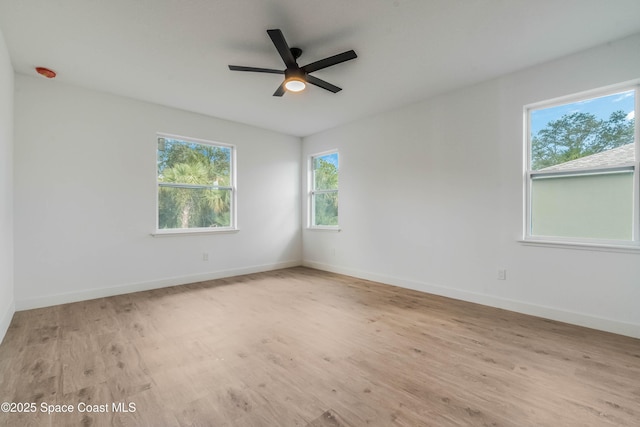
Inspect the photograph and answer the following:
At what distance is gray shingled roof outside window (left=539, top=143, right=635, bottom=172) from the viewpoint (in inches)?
101

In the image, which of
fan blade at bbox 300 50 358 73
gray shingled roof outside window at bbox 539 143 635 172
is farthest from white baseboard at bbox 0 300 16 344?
gray shingled roof outside window at bbox 539 143 635 172

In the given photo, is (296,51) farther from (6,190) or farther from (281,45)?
(6,190)

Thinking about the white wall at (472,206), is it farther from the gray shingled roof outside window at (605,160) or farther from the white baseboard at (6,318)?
the white baseboard at (6,318)

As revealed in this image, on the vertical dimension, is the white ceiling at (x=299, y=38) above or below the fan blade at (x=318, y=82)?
above

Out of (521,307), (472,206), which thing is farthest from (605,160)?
(521,307)

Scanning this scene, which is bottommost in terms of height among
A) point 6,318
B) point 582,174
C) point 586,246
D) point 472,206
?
point 6,318

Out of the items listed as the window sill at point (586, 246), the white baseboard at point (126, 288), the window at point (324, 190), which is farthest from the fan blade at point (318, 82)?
the white baseboard at point (126, 288)

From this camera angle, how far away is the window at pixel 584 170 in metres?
2.59

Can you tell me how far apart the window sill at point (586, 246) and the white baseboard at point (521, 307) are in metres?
0.64

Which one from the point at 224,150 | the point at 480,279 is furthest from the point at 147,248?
the point at 480,279

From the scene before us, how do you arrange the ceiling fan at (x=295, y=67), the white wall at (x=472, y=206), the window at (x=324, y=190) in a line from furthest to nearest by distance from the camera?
the window at (x=324, y=190), the white wall at (x=472, y=206), the ceiling fan at (x=295, y=67)

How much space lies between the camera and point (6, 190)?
2.75 meters

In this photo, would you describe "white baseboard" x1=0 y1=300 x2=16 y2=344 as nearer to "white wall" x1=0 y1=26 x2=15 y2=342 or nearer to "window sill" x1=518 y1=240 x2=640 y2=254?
"white wall" x1=0 y1=26 x2=15 y2=342

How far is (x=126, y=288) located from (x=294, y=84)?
3.42 meters
